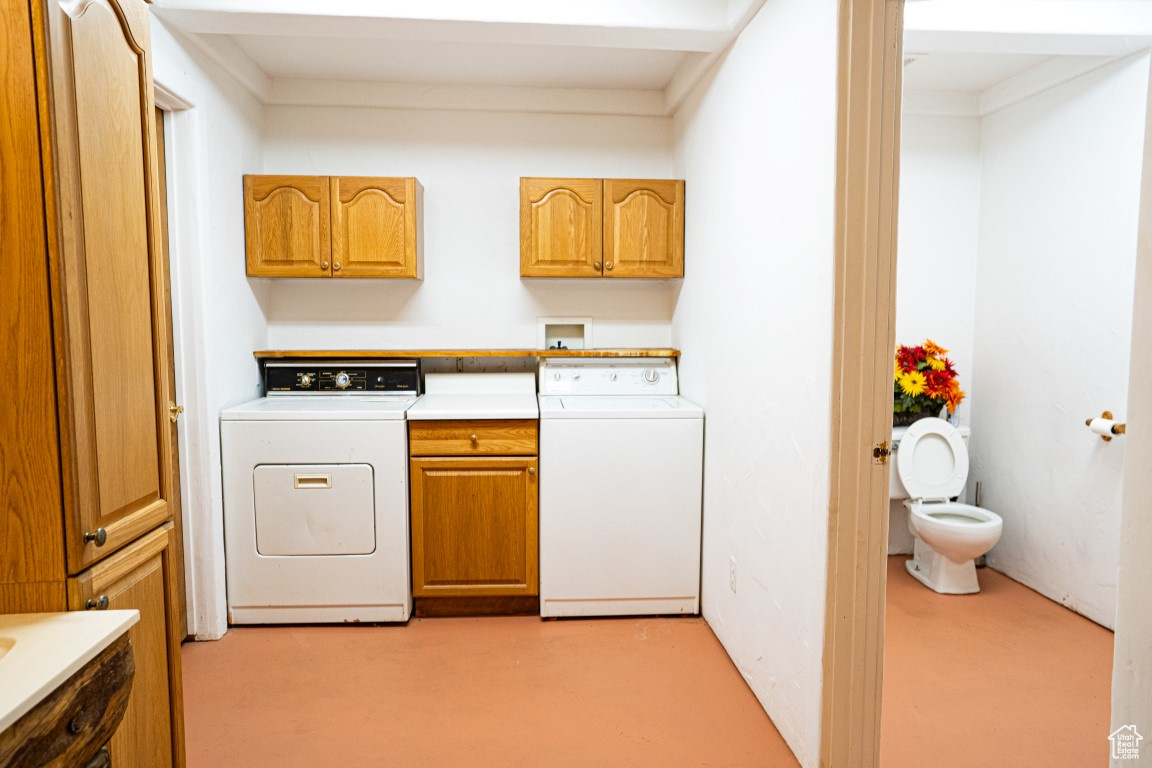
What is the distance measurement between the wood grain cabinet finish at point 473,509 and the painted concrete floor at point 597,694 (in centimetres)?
20

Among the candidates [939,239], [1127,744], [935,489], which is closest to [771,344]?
[1127,744]

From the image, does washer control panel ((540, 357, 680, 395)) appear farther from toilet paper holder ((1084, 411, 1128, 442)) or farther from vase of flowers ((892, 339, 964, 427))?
toilet paper holder ((1084, 411, 1128, 442))

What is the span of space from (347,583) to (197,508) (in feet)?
2.10

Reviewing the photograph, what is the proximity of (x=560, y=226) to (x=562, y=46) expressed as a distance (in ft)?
2.43

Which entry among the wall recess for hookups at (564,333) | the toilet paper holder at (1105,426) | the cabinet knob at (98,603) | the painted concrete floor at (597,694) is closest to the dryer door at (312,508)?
the painted concrete floor at (597,694)

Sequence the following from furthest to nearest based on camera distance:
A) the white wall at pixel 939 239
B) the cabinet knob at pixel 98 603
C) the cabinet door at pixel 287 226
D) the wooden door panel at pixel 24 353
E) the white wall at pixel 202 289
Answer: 1. the white wall at pixel 939 239
2. the cabinet door at pixel 287 226
3. the white wall at pixel 202 289
4. the cabinet knob at pixel 98 603
5. the wooden door panel at pixel 24 353

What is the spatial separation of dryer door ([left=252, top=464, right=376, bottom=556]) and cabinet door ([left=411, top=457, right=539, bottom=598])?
0.68 ft

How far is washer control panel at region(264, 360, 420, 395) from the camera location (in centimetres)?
300

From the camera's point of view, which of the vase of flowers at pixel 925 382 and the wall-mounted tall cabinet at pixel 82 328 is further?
the vase of flowers at pixel 925 382

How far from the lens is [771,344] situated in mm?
1975

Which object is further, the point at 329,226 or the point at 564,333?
the point at 564,333

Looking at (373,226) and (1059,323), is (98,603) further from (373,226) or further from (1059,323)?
(1059,323)

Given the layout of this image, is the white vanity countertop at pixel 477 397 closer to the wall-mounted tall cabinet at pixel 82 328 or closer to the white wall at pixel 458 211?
the white wall at pixel 458 211

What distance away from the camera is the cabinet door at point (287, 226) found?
2.86 meters
